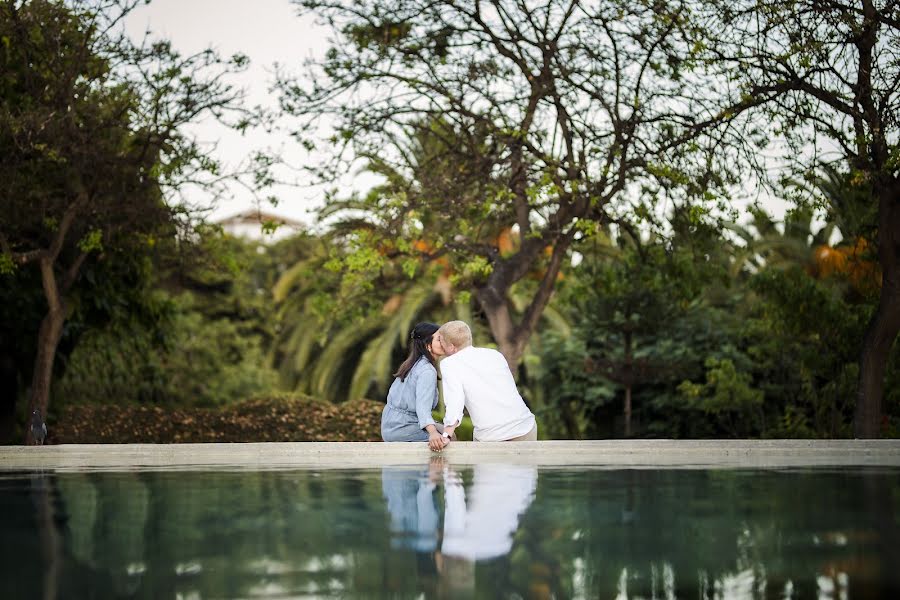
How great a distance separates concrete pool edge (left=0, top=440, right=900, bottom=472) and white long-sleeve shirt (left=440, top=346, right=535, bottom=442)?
0.86ft

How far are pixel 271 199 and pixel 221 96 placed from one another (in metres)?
1.73

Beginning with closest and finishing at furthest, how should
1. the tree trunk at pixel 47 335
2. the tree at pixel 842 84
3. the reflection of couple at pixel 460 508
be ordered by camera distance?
the reflection of couple at pixel 460 508 → the tree at pixel 842 84 → the tree trunk at pixel 47 335

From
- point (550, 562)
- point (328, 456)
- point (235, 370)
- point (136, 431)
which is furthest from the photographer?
point (235, 370)

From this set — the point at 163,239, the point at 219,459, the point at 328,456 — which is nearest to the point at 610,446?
the point at 328,456

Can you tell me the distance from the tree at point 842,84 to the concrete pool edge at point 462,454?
5.06 metres

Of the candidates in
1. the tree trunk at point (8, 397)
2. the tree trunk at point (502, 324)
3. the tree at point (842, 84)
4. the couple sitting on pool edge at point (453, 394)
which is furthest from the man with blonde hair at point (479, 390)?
the tree trunk at point (8, 397)

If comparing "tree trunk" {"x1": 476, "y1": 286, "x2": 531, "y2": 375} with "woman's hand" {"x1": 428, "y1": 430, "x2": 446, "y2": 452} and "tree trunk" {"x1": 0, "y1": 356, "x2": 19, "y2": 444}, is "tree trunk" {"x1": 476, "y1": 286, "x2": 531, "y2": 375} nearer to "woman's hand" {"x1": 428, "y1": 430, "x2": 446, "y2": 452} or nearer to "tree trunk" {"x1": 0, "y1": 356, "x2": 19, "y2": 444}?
"woman's hand" {"x1": 428, "y1": 430, "x2": 446, "y2": 452}

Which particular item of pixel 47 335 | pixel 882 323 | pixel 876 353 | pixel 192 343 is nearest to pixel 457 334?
pixel 882 323

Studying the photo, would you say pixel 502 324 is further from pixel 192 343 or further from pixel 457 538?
pixel 192 343

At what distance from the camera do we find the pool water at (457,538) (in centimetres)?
347

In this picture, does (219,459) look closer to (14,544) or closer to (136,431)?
(14,544)

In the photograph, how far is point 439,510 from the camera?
5.23 metres

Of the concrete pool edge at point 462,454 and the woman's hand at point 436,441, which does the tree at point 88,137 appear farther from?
the woman's hand at point 436,441

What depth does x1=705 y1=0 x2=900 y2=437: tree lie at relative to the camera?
527 inches
